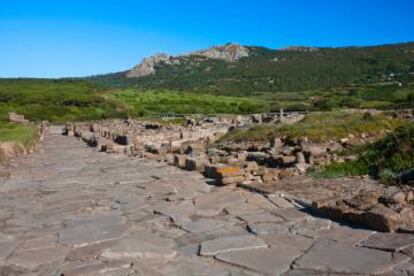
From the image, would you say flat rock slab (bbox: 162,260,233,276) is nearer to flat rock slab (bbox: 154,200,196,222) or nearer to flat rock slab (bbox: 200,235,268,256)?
flat rock slab (bbox: 200,235,268,256)

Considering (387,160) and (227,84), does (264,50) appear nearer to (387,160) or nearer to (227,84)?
(227,84)

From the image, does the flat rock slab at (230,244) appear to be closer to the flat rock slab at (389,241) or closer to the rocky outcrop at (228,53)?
the flat rock slab at (389,241)

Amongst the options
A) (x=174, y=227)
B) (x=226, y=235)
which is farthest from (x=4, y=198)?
(x=226, y=235)

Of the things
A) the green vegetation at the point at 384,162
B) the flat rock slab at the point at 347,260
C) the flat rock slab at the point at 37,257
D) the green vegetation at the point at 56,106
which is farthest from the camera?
the green vegetation at the point at 56,106

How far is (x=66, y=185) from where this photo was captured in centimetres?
836

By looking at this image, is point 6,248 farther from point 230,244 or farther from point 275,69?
point 275,69

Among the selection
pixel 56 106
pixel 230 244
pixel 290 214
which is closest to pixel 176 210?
pixel 290 214

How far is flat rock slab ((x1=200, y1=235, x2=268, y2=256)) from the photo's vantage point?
422 cm

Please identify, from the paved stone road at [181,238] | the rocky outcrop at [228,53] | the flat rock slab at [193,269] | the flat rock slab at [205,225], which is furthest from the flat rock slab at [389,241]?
the rocky outcrop at [228,53]

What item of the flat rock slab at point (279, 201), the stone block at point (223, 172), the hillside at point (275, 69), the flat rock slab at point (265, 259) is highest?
the hillside at point (275, 69)

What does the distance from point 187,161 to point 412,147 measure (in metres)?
3.81

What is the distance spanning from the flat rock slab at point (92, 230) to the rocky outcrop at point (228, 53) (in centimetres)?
13727

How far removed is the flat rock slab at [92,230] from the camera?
15.3ft

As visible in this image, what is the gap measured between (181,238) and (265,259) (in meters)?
0.97
